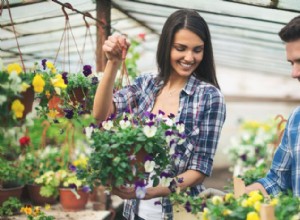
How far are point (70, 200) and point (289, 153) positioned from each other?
288 centimetres

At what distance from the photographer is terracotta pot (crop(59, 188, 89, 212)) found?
4.48 m

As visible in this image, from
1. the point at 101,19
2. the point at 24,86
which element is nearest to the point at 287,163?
the point at 24,86

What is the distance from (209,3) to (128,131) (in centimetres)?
162

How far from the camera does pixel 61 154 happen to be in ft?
16.4

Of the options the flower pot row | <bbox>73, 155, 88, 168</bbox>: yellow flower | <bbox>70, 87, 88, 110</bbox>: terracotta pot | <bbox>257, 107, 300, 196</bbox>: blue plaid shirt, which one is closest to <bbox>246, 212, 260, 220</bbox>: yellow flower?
<bbox>257, 107, 300, 196</bbox>: blue plaid shirt

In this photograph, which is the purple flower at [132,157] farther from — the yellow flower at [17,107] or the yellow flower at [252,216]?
the yellow flower at [252,216]

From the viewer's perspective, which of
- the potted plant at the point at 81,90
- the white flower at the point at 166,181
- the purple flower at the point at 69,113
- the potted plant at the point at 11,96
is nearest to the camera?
the potted plant at the point at 11,96

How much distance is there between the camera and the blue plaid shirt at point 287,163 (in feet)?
6.39

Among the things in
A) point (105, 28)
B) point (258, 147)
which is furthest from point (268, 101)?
point (105, 28)

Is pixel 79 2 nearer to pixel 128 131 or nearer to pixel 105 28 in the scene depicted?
pixel 105 28

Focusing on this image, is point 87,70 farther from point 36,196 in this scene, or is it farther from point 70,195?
point 36,196

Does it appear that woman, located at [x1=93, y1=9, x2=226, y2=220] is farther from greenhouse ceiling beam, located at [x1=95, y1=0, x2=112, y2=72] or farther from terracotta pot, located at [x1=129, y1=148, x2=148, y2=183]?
greenhouse ceiling beam, located at [x1=95, y1=0, x2=112, y2=72]

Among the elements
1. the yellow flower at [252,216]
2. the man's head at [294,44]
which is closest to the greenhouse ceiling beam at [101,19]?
the man's head at [294,44]

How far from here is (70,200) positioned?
4477 millimetres
